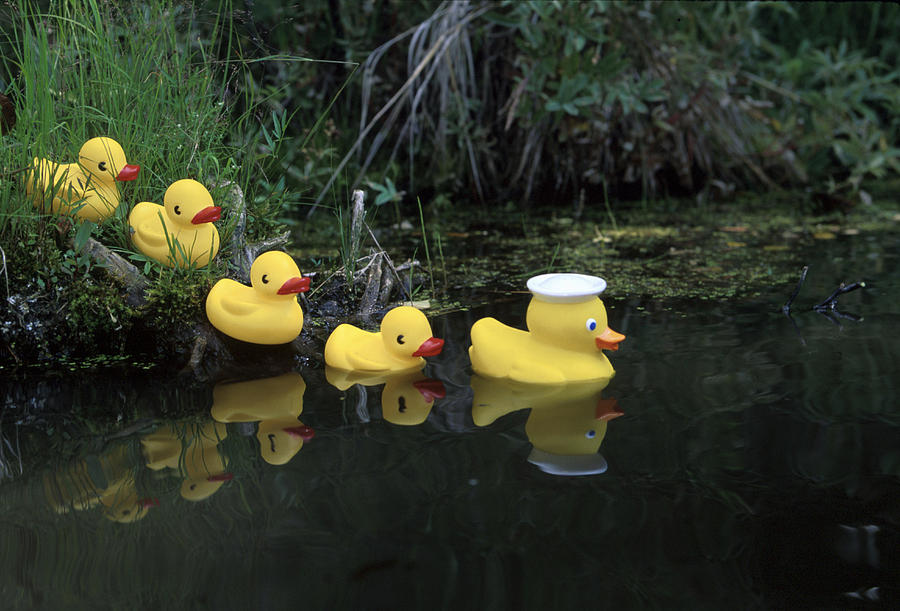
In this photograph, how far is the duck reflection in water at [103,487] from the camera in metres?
2.09

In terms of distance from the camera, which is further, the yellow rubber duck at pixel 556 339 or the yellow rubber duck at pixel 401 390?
the yellow rubber duck at pixel 556 339

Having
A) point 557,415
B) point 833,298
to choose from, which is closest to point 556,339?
point 557,415

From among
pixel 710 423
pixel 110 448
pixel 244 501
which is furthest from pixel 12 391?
pixel 710 423

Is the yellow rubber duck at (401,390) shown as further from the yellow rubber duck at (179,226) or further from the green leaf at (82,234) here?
the green leaf at (82,234)

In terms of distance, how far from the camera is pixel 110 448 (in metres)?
2.45

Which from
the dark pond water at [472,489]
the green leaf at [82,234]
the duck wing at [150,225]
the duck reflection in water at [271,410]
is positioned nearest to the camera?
the dark pond water at [472,489]

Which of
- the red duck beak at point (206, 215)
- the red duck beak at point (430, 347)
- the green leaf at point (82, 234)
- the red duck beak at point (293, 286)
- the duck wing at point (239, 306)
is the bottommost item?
the red duck beak at point (430, 347)

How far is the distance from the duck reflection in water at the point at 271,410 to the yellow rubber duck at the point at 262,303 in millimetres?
168

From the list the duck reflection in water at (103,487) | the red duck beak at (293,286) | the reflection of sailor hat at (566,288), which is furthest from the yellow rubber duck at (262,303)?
the reflection of sailor hat at (566,288)

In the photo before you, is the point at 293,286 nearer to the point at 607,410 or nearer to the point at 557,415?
the point at 557,415

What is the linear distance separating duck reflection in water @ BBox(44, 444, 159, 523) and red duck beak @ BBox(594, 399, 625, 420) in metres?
1.25

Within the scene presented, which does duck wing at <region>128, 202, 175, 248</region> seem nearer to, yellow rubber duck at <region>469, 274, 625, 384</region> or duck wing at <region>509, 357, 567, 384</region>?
yellow rubber duck at <region>469, 274, 625, 384</region>

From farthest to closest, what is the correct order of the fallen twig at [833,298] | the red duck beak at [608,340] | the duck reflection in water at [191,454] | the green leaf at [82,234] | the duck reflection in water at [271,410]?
the fallen twig at [833,298] < the green leaf at [82,234] < the red duck beak at [608,340] < the duck reflection in water at [271,410] < the duck reflection in water at [191,454]

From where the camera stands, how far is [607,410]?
8.59ft
